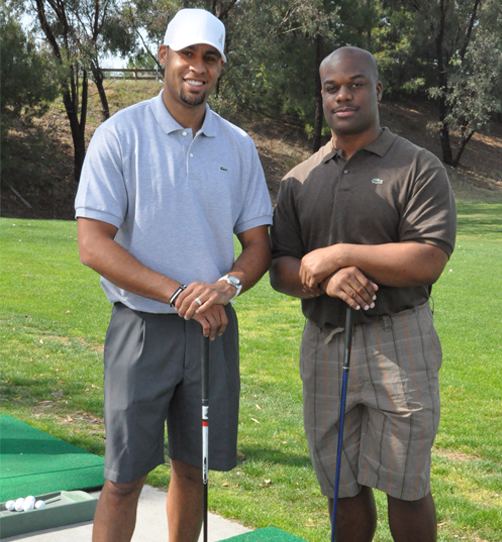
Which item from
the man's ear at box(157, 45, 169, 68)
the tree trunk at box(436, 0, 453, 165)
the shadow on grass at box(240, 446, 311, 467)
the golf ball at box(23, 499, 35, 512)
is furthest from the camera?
the tree trunk at box(436, 0, 453, 165)

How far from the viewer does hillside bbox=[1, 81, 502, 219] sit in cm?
3077

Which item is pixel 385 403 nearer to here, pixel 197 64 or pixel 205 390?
pixel 205 390

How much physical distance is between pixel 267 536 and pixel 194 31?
2222mm

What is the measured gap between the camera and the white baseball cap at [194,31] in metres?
3.20

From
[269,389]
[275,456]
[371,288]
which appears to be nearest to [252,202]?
[371,288]

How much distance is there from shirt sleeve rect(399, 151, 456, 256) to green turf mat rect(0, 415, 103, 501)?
2465 mm

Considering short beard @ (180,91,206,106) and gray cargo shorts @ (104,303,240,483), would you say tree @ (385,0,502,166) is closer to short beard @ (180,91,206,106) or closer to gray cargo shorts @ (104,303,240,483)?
short beard @ (180,91,206,106)

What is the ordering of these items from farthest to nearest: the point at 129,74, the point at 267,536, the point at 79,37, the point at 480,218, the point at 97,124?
the point at 129,74 → the point at 97,124 → the point at 79,37 → the point at 480,218 → the point at 267,536

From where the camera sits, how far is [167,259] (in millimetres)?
3205

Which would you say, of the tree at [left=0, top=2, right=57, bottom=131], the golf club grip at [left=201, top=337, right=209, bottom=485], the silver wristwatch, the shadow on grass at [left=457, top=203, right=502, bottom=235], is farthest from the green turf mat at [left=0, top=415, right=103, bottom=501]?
the tree at [left=0, top=2, right=57, bottom=131]

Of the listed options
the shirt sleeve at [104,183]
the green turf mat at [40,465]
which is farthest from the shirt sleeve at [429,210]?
the green turf mat at [40,465]

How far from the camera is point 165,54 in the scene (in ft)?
11.0

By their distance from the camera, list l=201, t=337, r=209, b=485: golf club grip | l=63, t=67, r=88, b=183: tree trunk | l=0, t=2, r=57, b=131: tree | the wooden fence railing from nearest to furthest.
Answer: l=201, t=337, r=209, b=485: golf club grip, l=0, t=2, r=57, b=131: tree, l=63, t=67, r=88, b=183: tree trunk, the wooden fence railing

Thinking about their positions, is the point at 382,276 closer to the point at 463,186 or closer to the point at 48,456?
the point at 48,456
